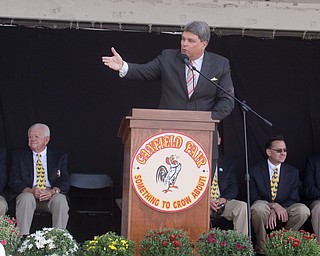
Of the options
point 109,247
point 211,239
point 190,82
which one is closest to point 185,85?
point 190,82

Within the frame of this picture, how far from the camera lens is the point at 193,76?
482 cm

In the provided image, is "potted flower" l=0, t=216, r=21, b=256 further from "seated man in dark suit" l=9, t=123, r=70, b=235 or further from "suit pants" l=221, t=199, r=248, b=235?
"suit pants" l=221, t=199, r=248, b=235

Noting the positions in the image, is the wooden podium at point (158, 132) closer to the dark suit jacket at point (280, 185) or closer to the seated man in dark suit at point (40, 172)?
the seated man in dark suit at point (40, 172)

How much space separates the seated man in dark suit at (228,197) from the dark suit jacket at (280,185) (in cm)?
19

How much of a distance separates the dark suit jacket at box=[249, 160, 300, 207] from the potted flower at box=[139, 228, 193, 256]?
248cm

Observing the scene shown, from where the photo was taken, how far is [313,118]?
23.6ft

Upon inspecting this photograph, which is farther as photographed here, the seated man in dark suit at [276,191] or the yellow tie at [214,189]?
the yellow tie at [214,189]

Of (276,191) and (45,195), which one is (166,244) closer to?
(45,195)

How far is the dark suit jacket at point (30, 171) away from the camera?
248 inches

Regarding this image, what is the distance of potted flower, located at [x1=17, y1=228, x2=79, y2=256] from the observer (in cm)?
404

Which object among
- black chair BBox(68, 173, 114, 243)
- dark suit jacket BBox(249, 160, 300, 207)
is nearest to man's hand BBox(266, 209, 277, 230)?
dark suit jacket BBox(249, 160, 300, 207)

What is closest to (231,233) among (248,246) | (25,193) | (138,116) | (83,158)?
(248,246)

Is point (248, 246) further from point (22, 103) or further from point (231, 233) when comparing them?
point (22, 103)

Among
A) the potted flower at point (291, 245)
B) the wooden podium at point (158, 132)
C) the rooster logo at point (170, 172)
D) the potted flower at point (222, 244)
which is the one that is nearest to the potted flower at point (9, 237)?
the wooden podium at point (158, 132)
